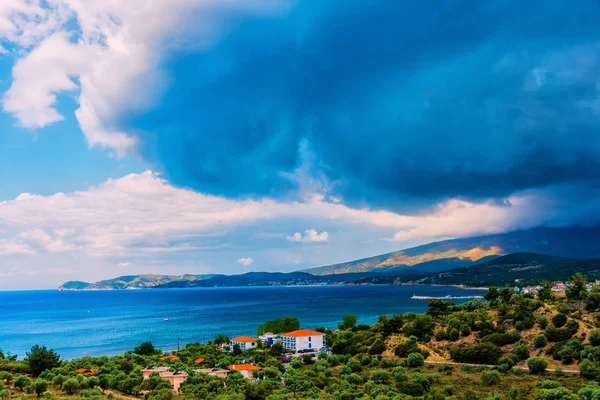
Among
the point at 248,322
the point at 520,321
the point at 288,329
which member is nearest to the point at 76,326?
the point at 248,322

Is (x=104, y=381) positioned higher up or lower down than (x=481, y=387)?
higher up

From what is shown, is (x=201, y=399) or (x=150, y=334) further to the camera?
(x=150, y=334)

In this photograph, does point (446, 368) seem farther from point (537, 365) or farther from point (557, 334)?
point (557, 334)

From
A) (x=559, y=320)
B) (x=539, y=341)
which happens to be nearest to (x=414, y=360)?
(x=539, y=341)

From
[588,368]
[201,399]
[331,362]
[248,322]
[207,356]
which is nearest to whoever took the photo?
[201,399]

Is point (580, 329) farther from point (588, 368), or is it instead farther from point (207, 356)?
point (207, 356)

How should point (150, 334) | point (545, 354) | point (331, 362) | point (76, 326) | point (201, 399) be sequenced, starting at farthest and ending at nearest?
point (76, 326), point (150, 334), point (331, 362), point (545, 354), point (201, 399)
